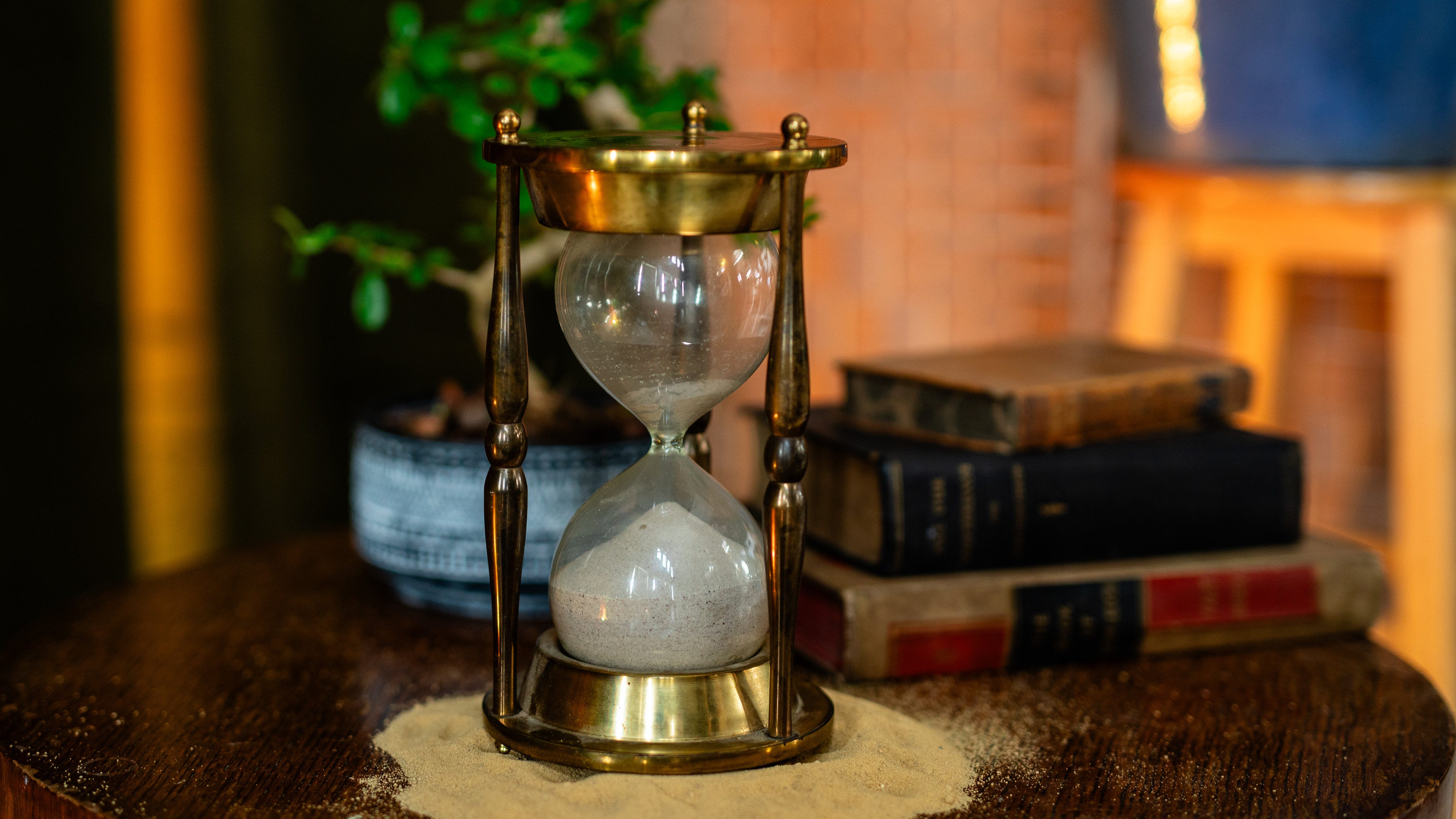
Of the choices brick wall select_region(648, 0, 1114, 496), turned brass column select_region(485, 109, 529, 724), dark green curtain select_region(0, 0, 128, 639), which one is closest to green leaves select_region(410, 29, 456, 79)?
turned brass column select_region(485, 109, 529, 724)

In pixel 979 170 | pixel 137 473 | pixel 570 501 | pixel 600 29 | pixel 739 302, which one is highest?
pixel 600 29

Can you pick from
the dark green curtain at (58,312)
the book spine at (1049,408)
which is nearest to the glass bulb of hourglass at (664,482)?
the book spine at (1049,408)

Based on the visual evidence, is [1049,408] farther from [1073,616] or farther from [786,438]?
[786,438]

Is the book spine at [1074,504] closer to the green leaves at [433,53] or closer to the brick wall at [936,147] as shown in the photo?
the green leaves at [433,53]

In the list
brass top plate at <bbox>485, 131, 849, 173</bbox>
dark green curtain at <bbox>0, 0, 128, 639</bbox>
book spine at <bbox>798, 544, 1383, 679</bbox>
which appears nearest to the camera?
brass top plate at <bbox>485, 131, 849, 173</bbox>

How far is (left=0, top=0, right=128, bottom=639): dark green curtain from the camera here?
54.4 inches

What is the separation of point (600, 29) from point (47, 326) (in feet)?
2.27

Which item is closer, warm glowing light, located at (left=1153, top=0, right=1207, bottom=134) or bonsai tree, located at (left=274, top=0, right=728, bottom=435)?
bonsai tree, located at (left=274, top=0, right=728, bottom=435)

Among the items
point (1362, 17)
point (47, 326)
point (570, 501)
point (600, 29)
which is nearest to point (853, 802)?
point (570, 501)

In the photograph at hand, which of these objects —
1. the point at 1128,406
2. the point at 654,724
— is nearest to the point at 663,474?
the point at 654,724

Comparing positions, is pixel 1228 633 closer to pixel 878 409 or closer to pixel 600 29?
pixel 878 409

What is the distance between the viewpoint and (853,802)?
588 mm

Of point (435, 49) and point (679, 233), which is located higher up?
point (435, 49)

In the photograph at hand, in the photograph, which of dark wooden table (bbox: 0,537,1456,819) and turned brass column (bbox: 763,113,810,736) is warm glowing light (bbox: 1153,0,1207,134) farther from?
turned brass column (bbox: 763,113,810,736)
